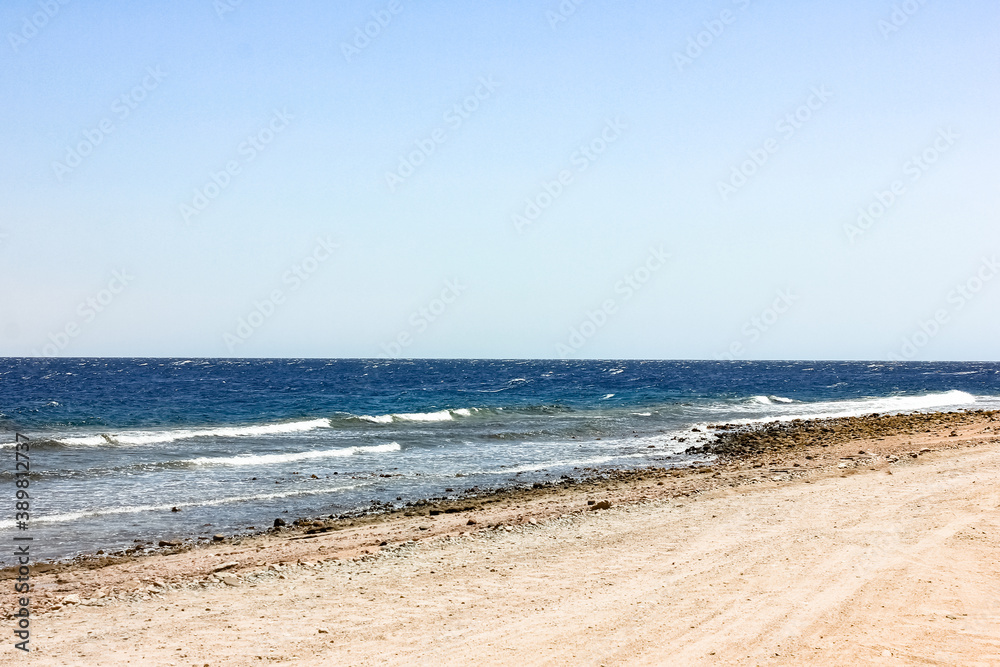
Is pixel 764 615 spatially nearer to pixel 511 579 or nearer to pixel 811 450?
Result: pixel 511 579

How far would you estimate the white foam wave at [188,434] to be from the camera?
2578 cm

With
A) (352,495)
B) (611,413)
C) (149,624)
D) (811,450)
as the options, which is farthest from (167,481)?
(611,413)

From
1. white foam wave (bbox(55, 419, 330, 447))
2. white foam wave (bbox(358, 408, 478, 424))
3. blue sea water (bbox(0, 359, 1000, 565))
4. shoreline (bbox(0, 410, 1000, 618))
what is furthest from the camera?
white foam wave (bbox(358, 408, 478, 424))

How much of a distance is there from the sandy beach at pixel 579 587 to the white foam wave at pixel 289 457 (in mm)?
9387

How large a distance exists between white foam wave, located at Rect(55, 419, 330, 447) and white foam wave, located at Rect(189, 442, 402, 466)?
5544mm

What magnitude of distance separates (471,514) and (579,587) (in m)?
5.14

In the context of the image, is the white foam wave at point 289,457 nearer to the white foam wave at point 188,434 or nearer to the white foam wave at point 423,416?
the white foam wave at point 188,434

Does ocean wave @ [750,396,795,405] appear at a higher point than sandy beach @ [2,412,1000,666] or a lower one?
lower

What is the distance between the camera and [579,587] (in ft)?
29.8

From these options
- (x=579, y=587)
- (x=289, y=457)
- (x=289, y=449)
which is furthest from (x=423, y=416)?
(x=579, y=587)

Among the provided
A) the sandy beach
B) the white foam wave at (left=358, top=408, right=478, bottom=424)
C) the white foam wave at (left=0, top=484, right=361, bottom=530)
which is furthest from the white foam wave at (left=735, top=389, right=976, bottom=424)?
the white foam wave at (left=0, top=484, right=361, bottom=530)

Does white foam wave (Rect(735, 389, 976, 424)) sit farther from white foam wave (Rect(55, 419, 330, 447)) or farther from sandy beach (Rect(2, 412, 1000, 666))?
sandy beach (Rect(2, 412, 1000, 666))

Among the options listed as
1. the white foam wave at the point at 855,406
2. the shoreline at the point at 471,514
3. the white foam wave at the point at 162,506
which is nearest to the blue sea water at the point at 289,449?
the white foam wave at the point at 162,506

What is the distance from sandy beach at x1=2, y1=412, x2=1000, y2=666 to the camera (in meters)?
7.18
